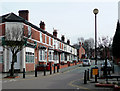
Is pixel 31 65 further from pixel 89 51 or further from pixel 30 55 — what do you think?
pixel 89 51

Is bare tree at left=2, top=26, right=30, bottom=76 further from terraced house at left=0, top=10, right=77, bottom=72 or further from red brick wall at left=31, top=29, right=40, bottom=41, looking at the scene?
red brick wall at left=31, top=29, right=40, bottom=41

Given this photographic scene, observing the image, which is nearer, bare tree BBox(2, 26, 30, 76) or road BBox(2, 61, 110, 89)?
road BBox(2, 61, 110, 89)

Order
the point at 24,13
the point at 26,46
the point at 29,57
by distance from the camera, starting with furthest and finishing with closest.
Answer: the point at 24,13
the point at 29,57
the point at 26,46

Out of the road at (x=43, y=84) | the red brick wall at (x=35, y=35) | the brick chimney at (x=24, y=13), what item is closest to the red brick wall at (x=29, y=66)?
the red brick wall at (x=35, y=35)

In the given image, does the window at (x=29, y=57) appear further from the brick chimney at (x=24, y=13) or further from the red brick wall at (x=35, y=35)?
the brick chimney at (x=24, y=13)

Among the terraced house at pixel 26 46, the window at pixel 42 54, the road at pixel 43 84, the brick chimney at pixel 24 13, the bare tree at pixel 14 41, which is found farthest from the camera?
the window at pixel 42 54

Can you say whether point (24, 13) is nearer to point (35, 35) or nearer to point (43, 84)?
point (35, 35)

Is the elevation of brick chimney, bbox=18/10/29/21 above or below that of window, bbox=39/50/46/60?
above

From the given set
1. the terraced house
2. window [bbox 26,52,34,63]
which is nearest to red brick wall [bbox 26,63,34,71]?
the terraced house

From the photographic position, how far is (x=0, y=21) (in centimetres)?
2683

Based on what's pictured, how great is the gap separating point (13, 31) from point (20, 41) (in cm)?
176

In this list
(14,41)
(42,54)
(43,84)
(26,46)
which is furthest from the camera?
(42,54)

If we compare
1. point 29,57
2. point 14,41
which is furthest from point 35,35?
point 14,41

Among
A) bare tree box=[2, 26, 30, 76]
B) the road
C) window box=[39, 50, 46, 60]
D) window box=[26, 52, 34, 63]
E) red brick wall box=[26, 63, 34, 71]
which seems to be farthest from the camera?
window box=[39, 50, 46, 60]
